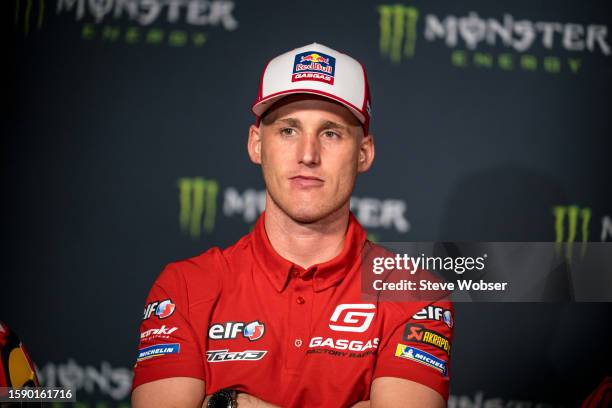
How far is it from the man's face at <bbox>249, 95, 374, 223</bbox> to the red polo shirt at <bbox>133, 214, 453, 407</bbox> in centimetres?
14

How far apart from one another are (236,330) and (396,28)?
153cm

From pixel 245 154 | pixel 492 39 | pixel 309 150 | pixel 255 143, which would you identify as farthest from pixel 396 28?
pixel 309 150

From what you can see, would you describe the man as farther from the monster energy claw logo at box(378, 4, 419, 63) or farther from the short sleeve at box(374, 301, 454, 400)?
the monster energy claw logo at box(378, 4, 419, 63)

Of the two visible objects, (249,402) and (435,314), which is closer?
(249,402)

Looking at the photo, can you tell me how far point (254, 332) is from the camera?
6.23ft

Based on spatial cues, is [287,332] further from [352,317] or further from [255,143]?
[255,143]

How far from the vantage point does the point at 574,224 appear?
2.92 metres

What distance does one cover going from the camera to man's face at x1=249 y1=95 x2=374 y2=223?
1.92 metres

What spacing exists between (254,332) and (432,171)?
1.27m

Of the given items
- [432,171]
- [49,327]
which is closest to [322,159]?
[432,171]

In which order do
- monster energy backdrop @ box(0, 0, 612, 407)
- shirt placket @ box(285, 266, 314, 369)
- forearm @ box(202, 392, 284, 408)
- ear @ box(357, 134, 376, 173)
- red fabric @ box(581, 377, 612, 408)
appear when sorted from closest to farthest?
forearm @ box(202, 392, 284, 408) → shirt placket @ box(285, 266, 314, 369) → ear @ box(357, 134, 376, 173) → red fabric @ box(581, 377, 612, 408) → monster energy backdrop @ box(0, 0, 612, 407)

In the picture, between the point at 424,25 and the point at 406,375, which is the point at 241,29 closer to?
the point at 424,25

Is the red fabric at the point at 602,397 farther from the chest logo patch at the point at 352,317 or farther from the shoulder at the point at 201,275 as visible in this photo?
the shoulder at the point at 201,275

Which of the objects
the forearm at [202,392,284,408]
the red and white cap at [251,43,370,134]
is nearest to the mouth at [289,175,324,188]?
the red and white cap at [251,43,370,134]
